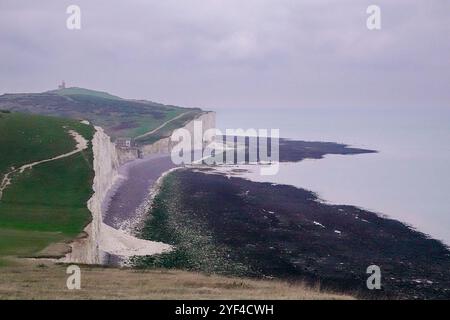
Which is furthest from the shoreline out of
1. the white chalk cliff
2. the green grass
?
the green grass

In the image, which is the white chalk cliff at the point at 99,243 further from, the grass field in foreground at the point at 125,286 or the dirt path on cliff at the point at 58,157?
the grass field in foreground at the point at 125,286

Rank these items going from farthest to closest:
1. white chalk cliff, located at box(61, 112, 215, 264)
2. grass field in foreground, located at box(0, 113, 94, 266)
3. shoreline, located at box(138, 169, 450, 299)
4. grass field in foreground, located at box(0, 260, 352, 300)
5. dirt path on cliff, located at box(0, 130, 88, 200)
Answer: dirt path on cliff, located at box(0, 130, 88, 200) → shoreline, located at box(138, 169, 450, 299) → grass field in foreground, located at box(0, 113, 94, 266) → white chalk cliff, located at box(61, 112, 215, 264) → grass field in foreground, located at box(0, 260, 352, 300)

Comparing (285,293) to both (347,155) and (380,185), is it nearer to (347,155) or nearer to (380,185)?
(380,185)

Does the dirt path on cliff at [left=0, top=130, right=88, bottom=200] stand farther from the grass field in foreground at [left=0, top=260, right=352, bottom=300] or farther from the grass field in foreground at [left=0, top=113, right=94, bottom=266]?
the grass field in foreground at [left=0, top=260, right=352, bottom=300]

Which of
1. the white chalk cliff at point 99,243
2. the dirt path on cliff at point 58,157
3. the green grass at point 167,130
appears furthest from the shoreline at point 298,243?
the green grass at point 167,130

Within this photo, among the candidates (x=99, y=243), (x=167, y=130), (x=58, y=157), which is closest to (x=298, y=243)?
(x=99, y=243)

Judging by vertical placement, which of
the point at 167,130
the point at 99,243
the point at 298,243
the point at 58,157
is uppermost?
the point at 167,130

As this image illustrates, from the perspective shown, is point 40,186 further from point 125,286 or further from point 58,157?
point 125,286

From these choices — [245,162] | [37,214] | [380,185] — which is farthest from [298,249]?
[245,162]
